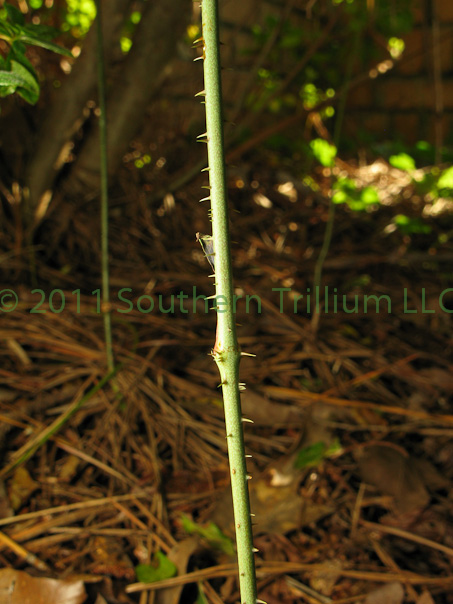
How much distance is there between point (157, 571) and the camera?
1017 millimetres

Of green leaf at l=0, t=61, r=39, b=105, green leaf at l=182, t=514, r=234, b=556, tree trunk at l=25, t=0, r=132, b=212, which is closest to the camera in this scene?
green leaf at l=0, t=61, r=39, b=105

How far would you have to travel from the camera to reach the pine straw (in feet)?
3.55

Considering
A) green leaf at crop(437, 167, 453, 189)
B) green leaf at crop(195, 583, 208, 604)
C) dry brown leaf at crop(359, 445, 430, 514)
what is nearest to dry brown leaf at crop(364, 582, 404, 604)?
dry brown leaf at crop(359, 445, 430, 514)

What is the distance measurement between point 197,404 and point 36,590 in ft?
1.93

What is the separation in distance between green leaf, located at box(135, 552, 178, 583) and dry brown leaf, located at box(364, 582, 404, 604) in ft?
1.20

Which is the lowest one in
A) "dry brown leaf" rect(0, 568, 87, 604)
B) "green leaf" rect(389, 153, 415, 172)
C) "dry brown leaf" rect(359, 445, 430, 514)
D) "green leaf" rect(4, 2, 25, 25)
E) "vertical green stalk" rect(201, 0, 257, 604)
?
"dry brown leaf" rect(0, 568, 87, 604)

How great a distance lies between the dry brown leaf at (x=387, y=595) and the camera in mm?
998

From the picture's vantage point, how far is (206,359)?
1.54m

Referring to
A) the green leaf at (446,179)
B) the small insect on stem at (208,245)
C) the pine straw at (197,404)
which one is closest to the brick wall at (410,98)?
the green leaf at (446,179)

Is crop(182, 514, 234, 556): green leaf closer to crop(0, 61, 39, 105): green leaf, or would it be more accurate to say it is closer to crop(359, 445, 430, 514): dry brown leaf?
crop(359, 445, 430, 514): dry brown leaf

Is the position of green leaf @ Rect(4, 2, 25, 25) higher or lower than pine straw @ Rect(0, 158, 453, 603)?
higher

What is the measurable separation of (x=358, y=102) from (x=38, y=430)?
320 centimetres

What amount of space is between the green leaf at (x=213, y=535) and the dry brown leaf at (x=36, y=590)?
0.24 meters

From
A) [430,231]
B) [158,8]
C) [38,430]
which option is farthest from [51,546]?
[430,231]
